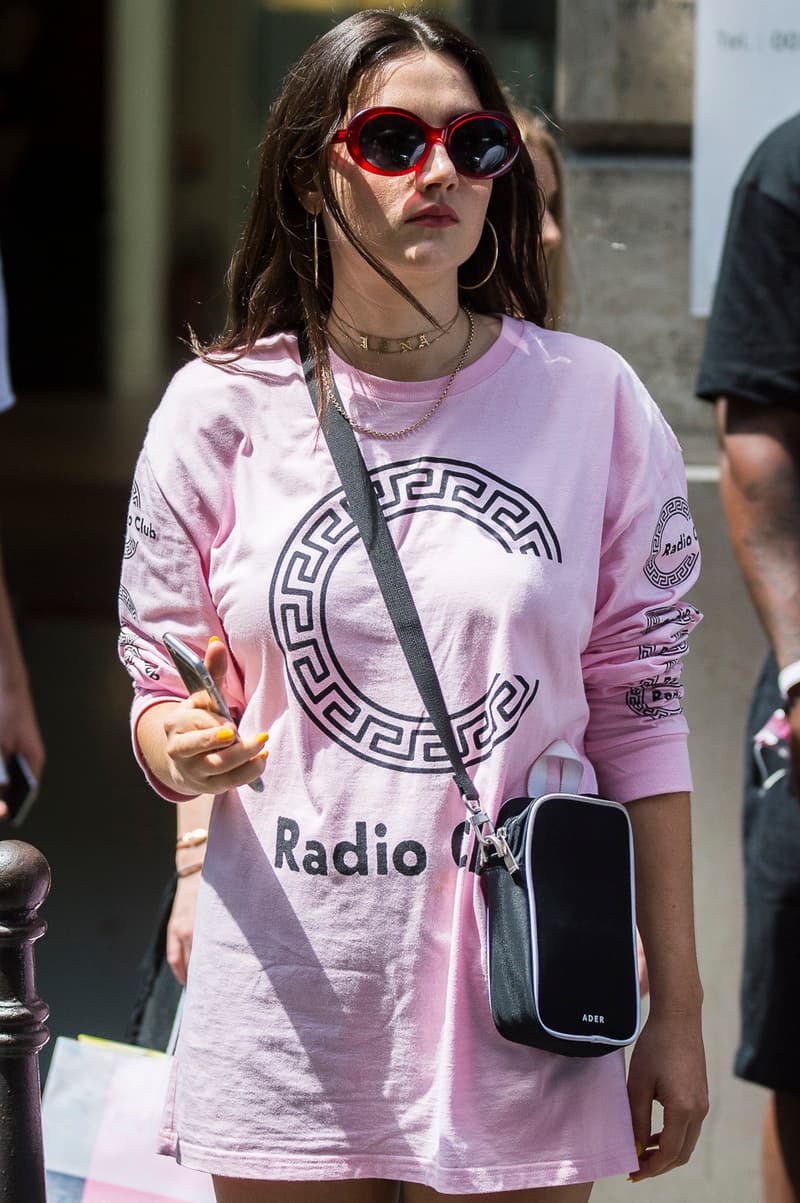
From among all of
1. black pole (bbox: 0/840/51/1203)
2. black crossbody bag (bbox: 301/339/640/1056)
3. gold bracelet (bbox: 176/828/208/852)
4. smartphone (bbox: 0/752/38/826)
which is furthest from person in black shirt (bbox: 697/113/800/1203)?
smartphone (bbox: 0/752/38/826)

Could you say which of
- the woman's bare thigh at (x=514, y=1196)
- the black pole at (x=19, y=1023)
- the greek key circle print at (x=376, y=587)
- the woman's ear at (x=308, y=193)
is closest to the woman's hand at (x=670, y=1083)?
the woman's bare thigh at (x=514, y=1196)

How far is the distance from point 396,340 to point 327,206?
0.67ft

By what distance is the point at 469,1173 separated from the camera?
1.98 metres

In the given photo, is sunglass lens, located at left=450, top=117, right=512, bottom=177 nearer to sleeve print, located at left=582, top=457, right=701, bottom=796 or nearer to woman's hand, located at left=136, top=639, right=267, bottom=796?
sleeve print, located at left=582, top=457, right=701, bottom=796

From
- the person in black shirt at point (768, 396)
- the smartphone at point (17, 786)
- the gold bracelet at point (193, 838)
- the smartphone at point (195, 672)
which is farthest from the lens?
the smartphone at point (17, 786)

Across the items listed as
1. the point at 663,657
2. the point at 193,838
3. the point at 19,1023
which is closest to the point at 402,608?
the point at 663,657

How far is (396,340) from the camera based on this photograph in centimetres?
224

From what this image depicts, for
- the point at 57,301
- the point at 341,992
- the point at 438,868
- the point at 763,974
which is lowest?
the point at 57,301

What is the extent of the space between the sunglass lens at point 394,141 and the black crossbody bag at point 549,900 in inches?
17.7

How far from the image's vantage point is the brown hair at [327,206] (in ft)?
7.27

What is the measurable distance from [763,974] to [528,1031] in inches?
50.4

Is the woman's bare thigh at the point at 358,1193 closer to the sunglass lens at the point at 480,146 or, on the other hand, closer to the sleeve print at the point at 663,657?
the sleeve print at the point at 663,657

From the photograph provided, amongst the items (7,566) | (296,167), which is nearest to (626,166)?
(296,167)

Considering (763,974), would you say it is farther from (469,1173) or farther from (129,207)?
(129,207)
